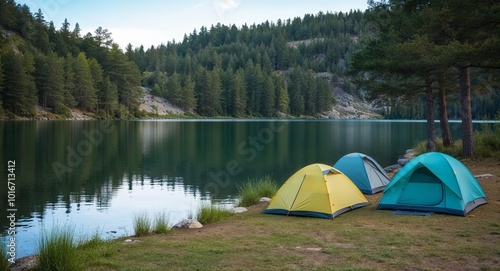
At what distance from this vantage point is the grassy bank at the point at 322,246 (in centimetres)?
748

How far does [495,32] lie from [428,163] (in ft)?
33.3

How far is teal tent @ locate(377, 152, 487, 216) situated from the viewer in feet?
37.7

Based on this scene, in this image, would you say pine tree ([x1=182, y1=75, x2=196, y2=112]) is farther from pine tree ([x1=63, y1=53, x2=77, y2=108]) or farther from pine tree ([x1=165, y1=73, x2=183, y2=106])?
pine tree ([x1=63, y1=53, x2=77, y2=108])

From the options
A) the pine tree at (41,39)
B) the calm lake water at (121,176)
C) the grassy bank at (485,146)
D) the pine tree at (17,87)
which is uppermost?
the pine tree at (41,39)

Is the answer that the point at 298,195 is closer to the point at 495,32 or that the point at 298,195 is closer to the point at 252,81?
the point at 495,32

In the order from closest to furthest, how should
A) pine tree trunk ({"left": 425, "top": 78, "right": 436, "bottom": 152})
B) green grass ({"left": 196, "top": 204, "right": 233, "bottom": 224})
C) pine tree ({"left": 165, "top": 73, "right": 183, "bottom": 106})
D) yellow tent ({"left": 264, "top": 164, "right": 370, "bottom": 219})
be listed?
yellow tent ({"left": 264, "top": 164, "right": 370, "bottom": 219}) → green grass ({"left": 196, "top": 204, "right": 233, "bottom": 224}) → pine tree trunk ({"left": 425, "top": 78, "right": 436, "bottom": 152}) → pine tree ({"left": 165, "top": 73, "right": 183, "bottom": 106})

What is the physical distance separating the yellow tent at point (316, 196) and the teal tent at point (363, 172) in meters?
2.98

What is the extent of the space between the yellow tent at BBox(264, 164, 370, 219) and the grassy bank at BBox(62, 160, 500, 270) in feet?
1.41

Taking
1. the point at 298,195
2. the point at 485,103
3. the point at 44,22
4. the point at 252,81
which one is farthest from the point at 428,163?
the point at 485,103

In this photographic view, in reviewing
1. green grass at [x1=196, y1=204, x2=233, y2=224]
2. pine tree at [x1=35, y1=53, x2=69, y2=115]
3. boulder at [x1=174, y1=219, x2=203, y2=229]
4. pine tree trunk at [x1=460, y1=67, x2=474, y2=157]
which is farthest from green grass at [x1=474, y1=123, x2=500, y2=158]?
pine tree at [x1=35, y1=53, x2=69, y2=115]

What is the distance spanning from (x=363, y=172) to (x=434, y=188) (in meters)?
4.10

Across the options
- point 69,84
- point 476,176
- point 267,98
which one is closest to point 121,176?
point 476,176

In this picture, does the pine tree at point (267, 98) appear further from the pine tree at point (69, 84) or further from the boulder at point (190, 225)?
the boulder at point (190, 225)

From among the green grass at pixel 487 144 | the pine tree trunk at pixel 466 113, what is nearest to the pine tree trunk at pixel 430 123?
the green grass at pixel 487 144
